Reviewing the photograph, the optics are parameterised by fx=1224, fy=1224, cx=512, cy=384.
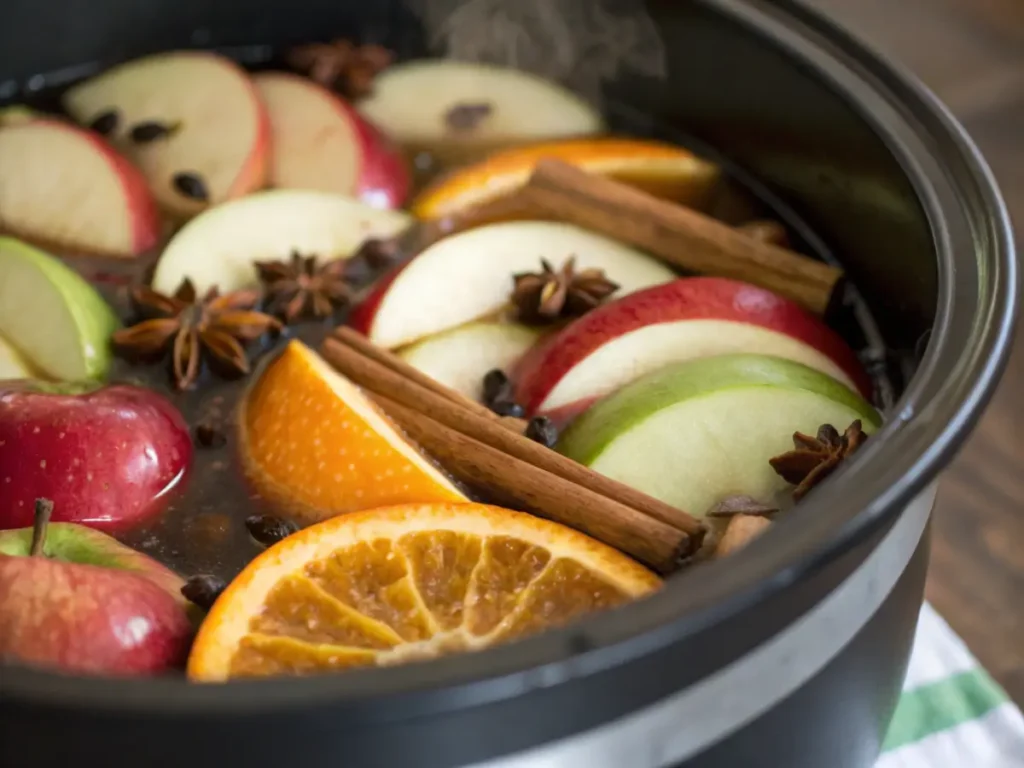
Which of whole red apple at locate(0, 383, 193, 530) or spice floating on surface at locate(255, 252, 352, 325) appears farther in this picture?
spice floating on surface at locate(255, 252, 352, 325)

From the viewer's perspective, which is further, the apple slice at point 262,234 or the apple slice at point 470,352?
the apple slice at point 262,234

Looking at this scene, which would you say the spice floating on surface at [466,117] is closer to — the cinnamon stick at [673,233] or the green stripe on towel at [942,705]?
the cinnamon stick at [673,233]

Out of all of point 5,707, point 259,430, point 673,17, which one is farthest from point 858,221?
point 5,707

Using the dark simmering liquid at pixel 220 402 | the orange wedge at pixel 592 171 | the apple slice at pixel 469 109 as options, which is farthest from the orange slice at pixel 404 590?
the apple slice at pixel 469 109

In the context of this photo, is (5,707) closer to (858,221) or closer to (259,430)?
(259,430)

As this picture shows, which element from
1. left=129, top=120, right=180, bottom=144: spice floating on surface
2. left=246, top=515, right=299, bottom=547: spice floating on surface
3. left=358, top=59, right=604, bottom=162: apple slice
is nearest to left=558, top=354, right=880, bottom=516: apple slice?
left=246, top=515, right=299, bottom=547: spice floating on surface

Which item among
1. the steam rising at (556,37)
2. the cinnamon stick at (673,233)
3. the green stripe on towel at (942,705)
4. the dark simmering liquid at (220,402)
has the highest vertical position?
the steam rising at (556,37)

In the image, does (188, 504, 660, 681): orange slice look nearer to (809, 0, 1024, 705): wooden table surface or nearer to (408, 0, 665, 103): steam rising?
(809, 0, 1024, 705): wooden table surface
